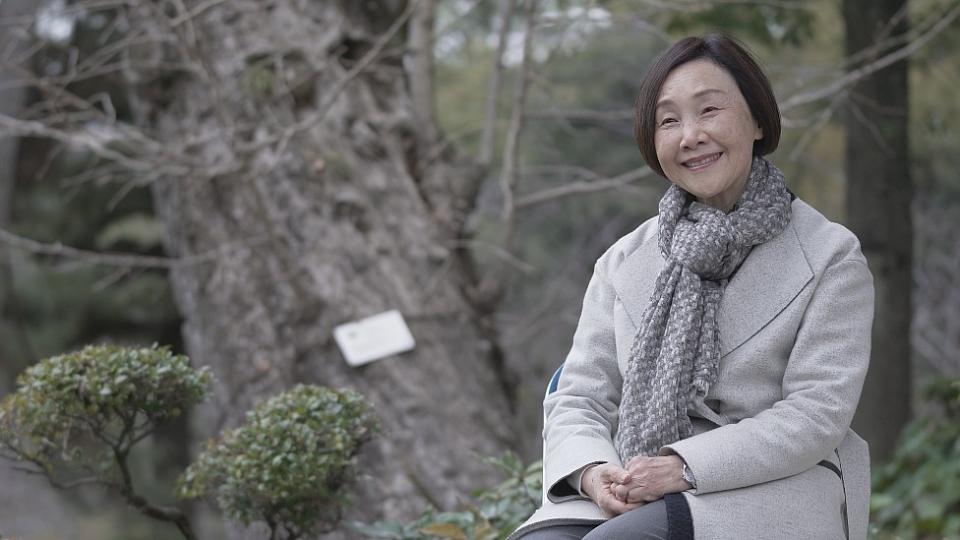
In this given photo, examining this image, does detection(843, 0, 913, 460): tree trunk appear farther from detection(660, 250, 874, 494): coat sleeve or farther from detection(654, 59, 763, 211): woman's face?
detection(660, 250, 874, 494): coat sleeve

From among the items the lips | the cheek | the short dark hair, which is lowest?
the lips

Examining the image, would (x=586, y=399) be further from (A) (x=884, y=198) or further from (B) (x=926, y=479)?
(A) (x=884, y=198)

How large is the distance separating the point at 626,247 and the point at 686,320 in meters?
0.36

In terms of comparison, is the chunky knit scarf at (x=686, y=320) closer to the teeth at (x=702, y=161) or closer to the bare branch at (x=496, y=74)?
the teeth at (x=702, y=161)

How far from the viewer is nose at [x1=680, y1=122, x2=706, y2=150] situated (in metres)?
2.31

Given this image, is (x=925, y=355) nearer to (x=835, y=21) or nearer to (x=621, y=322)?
(x=835, y=21)

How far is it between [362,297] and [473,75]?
21.7ft

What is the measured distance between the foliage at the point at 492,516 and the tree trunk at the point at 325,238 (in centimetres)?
102

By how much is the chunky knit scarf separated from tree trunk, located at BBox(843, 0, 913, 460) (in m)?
3.57

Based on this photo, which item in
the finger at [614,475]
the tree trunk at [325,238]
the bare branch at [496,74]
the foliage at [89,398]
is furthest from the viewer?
the bare branch at [496,74]

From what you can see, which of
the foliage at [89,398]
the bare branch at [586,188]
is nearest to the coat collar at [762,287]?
the foliage at [89,398]

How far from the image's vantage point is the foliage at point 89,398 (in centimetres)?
281

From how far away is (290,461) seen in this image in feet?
9.31

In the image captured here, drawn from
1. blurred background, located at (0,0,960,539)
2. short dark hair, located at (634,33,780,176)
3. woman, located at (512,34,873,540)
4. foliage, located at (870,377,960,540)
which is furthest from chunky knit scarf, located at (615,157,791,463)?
foliage, located at (870,377,960,540)
